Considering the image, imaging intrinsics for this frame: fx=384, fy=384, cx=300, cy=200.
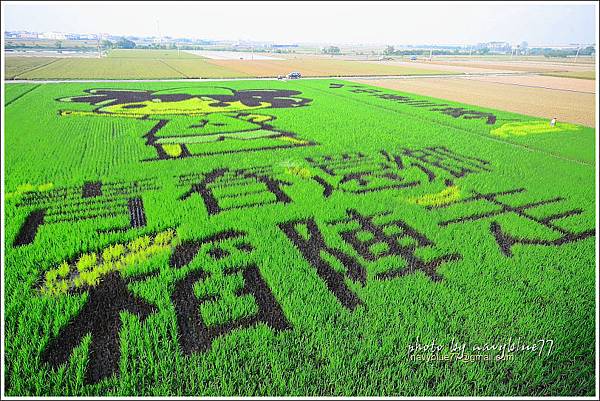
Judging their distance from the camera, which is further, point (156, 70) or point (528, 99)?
point (156, 70)

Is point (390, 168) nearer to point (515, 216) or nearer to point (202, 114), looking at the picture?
point (515, 216)

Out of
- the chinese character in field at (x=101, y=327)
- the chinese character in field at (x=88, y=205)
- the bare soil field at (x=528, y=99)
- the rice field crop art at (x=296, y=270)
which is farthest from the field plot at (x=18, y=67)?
the chinese character in field at (x=101, y=327)

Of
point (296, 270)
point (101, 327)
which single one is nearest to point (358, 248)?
point (296, 270)

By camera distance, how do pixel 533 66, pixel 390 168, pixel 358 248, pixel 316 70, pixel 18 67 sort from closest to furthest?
pixel 358 248, pixel 390 168, pixel 18 67, pixel 316 70, pixel 533 66

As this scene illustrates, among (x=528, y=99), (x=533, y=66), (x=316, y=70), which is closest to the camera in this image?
(x=528, y=99)

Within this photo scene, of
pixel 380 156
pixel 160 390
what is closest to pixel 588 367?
pixel 160 390

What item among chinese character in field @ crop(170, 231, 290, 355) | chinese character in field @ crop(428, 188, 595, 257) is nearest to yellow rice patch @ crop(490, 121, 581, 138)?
chinese character in field @ crop(428, 188, 595, 257)

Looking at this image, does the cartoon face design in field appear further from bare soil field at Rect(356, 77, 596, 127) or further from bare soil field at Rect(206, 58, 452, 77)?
bare soil field at Rect(206, 58, 452, 77)

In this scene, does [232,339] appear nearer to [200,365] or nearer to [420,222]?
[200,365]
